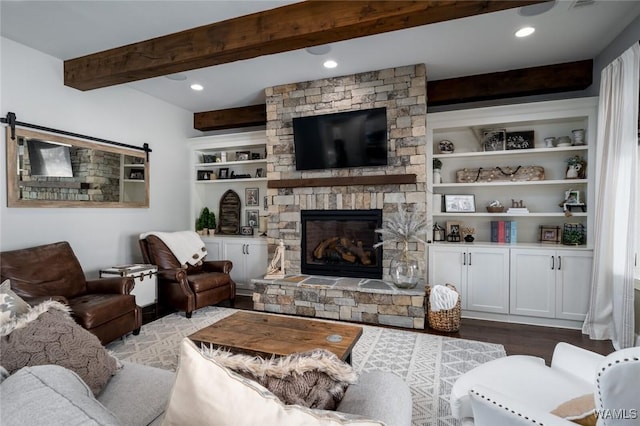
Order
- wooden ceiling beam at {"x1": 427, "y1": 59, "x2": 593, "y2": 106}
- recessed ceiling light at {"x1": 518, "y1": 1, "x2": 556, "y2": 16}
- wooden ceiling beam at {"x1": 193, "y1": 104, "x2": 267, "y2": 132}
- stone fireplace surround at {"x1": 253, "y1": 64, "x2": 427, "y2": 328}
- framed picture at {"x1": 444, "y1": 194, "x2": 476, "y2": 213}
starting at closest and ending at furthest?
recessed ceiling light at {"x1": 518, "y1": 1, "x2": 556, "y2": 16}, wooden ceiling beam at {"x1": 427, "y1": 59, "x2": 593, "y2": 106}, stone fireplace surround at {"x1": 253, "y1": 64, "x2": 427, "y2": 328}, framed picture at {"x1": 444, "y1": 194, "x2": 476, "y2": 213}, wooden ceiling beam at {"x1": 193, "y1": 104, "x2": 267, "y2": 132}

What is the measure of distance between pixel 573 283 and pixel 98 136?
5580 mm

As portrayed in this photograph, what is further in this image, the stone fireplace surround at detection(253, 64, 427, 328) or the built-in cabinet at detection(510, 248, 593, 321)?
the stone fireplace surround at detection(253, 64, 427, 328)

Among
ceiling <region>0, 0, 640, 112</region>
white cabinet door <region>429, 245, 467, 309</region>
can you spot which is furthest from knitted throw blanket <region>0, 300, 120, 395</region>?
white cabinet door <region>429, 245, 467, 309</region>

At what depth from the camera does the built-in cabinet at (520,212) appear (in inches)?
132

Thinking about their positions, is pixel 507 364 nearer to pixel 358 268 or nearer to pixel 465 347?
pixel 465 347

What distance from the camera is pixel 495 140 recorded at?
3.86 meters

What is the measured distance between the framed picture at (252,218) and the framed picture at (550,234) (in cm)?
397

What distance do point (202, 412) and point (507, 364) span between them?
5.34ft

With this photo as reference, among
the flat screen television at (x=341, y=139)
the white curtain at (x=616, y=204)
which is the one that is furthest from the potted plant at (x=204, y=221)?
the white curtain at (x=616, y=204)

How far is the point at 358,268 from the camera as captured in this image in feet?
13.0

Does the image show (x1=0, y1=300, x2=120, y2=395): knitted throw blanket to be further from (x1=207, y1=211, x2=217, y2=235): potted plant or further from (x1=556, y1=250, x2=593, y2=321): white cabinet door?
(x1=556, y1=250, x2=593, y2=321): white cabinet door

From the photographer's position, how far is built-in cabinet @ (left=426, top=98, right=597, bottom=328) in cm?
335

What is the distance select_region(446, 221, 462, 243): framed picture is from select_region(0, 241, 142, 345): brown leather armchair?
365 cm

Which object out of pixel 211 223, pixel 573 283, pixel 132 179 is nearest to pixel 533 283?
pixel 573 283
